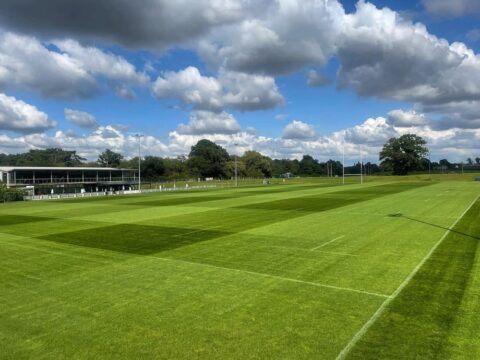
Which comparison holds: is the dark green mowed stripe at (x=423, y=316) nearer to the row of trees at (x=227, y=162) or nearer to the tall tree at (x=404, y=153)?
the row of trees at (x=227, y=162)

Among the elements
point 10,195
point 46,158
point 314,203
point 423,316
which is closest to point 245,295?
point 423,316

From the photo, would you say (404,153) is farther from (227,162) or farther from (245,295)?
(245,295)

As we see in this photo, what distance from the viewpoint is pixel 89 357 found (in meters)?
7.43

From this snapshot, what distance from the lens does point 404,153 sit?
166750mm

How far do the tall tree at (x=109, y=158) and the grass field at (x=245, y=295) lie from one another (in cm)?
16351

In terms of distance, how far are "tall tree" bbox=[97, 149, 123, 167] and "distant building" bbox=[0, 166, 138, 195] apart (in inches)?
2836

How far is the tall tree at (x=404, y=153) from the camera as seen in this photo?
6559 inches

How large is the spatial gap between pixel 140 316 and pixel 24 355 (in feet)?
8.31

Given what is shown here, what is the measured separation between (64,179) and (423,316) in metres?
93.2

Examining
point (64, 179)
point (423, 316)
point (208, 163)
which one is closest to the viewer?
point (423, 316)

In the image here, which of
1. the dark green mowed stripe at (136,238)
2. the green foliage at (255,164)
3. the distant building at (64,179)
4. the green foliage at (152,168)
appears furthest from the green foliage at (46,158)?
the dark green mowed stripe at (136,238)

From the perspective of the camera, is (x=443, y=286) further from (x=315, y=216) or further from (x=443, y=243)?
(x=315, y=216)

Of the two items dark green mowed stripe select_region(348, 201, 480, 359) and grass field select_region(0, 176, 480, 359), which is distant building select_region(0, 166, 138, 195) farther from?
dark green mowed stripe select_region(348, 201, 480, 359)

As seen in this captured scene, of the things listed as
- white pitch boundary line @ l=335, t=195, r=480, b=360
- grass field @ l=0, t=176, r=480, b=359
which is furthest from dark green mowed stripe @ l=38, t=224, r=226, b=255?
white pitch boundary line @ l=335, t=195, r=480, b=360
